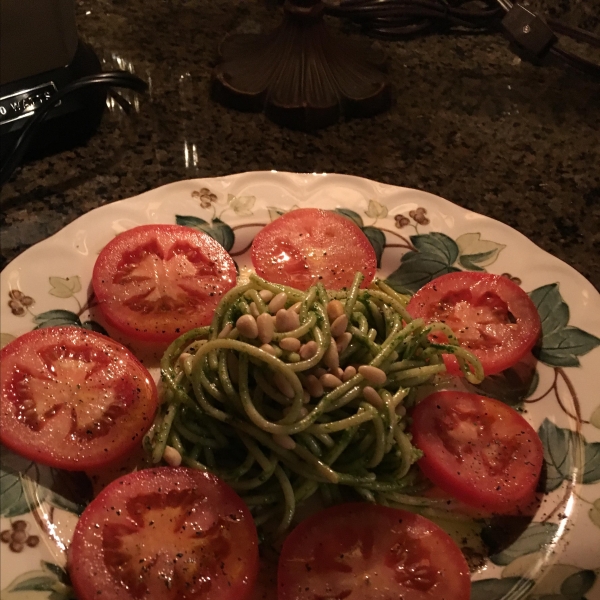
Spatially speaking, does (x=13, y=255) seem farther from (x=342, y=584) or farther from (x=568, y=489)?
(x=568, y=489)

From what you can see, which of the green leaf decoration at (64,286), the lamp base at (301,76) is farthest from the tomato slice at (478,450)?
the lamp base at (301,76)

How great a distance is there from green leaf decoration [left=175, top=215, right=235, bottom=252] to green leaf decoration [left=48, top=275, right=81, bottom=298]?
1.31ft

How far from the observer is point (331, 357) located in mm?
1663

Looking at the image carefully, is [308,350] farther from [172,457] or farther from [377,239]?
[377,239]

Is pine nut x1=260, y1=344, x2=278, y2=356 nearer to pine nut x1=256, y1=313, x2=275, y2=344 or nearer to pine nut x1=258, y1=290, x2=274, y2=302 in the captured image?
pine nut x1=256, y1=313, x2=275, y2=344

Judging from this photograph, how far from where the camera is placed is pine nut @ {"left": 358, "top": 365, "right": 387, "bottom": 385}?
1.64m

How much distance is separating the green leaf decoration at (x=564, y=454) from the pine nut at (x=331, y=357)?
2.07ft

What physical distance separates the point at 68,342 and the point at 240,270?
0.63m

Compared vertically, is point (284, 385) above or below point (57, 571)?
above

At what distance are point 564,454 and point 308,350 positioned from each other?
77 centimetres

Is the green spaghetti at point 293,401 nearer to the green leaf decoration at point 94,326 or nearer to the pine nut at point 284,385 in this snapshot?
the pine nut at point 284,385

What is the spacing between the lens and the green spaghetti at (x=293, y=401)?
159cm

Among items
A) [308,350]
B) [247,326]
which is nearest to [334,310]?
[308,350]

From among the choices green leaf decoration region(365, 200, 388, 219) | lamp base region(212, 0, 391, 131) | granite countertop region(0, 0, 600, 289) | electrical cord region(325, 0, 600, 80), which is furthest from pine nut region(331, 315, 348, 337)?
electrical cord region(325, 0, 600, 80)
